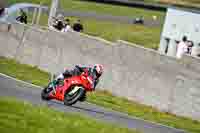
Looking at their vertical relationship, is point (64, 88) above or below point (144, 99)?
above

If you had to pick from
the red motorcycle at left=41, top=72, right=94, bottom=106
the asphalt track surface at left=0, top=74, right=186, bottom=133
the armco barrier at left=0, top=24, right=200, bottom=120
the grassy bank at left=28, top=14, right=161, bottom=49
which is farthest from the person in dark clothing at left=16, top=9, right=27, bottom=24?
the red motorcycle at left=41, top=72, right=94, bottom=106

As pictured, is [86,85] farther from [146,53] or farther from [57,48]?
[57,48]

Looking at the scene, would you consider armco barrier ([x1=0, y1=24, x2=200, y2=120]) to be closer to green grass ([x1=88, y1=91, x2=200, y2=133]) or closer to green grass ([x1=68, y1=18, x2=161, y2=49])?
green grass ([x1=88, y1=91, x2=200, y2=133])

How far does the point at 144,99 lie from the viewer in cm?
2386

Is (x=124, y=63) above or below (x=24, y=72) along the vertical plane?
above

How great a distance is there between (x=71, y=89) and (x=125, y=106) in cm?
412

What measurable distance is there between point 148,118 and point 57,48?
30.7 ft

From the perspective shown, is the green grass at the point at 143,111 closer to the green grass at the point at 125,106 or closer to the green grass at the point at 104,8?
the green grass at the point at 125,106

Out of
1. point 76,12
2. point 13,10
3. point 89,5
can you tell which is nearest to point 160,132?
point 13,10

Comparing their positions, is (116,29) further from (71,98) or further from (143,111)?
(71,98)

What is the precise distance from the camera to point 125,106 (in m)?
22.7

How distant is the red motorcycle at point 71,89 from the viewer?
1862cm

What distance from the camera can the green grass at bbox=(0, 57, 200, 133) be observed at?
809 inches

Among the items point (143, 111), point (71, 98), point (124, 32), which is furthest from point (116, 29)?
point (71, 98)
